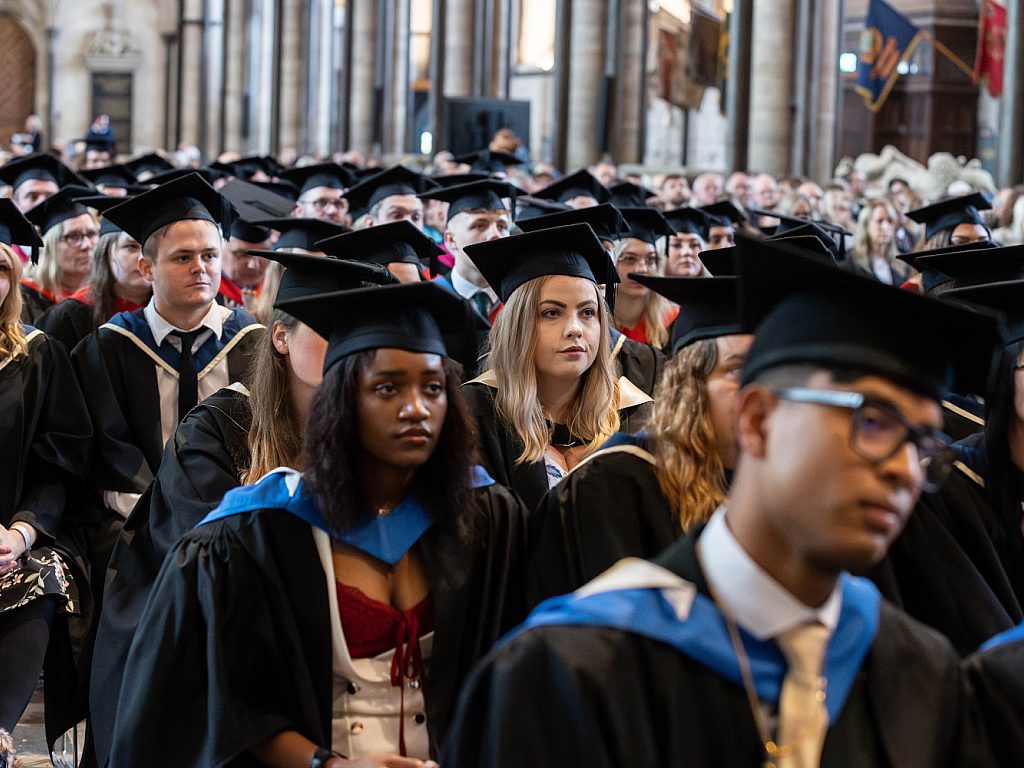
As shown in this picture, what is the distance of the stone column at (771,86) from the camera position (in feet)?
58.5

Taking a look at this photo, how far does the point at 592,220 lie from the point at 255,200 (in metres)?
3.08

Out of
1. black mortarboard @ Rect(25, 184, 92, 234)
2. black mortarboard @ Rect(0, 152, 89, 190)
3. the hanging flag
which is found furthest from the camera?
the hanging flag

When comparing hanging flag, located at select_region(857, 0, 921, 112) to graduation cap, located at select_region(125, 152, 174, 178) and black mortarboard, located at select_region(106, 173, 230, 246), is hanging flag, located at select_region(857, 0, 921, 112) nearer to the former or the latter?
graduation cap, located at select_region(125, 152, 174, 178)

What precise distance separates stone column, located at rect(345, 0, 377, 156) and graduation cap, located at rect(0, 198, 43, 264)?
87.4ft

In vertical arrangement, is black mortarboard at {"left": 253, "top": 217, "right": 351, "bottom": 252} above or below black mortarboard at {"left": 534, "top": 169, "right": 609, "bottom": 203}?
below

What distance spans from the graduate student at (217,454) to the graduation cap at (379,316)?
638mm

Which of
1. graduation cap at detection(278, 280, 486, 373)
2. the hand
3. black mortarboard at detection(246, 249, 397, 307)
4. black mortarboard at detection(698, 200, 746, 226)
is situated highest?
black mortarboard at detection(698, 200, 746, 226)

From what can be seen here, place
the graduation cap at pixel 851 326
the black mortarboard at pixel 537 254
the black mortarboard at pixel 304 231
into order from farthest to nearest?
the black mortarboard at pixel 304 231, the black mortarboard at pixel 537 254, the graduation cap at pixel 851 326

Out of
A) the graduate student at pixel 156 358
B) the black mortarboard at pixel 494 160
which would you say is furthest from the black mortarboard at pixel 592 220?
the black mortarboard at pixel 494 160

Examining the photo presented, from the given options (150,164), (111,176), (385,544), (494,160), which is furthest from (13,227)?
(494,160)

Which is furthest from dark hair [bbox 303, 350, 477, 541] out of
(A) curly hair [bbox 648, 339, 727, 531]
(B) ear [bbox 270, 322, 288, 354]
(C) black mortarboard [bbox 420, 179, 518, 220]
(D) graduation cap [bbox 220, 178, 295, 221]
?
(D) graduation cap [bbox 220, 178, 295, 221]

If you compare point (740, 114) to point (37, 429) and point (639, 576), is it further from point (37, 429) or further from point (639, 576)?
point (639, 576)

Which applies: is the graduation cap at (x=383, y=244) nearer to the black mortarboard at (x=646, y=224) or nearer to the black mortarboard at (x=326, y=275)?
the black mortarboard at (x=326, y=275)

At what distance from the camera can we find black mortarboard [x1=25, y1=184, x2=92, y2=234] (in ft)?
25.8
